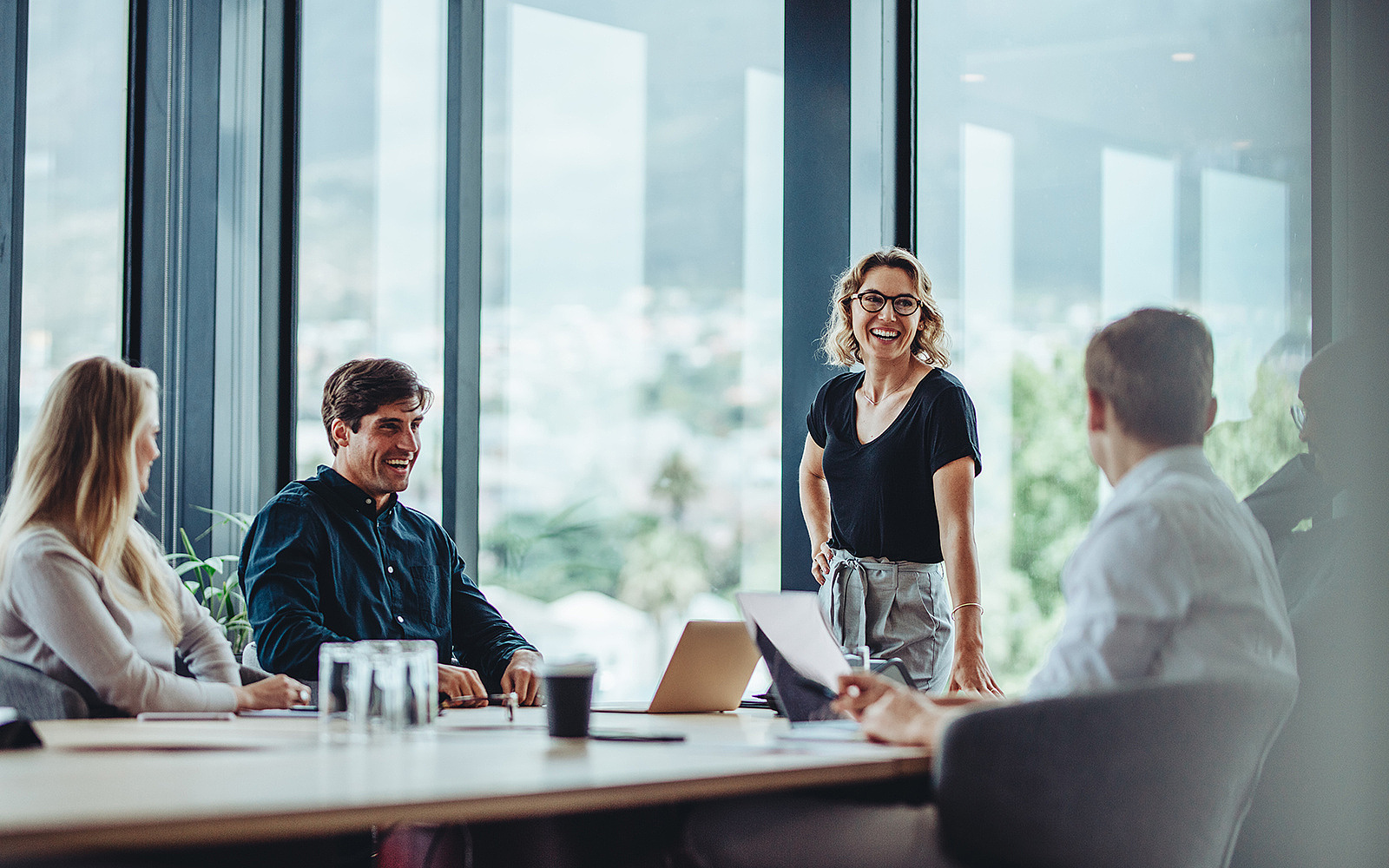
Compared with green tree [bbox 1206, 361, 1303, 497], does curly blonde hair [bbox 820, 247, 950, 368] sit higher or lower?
higher

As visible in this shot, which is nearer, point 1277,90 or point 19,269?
point 1277,90

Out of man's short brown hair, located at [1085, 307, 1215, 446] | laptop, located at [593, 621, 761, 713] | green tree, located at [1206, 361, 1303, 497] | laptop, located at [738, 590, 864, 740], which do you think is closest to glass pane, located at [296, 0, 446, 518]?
laptop, located at [593, 621, 761, 713]

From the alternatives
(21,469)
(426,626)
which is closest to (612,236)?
(426,626)

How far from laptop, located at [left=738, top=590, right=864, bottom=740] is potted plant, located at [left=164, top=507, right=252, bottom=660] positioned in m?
2.36

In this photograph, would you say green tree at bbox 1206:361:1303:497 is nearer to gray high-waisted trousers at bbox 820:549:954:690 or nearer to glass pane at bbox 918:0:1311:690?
glass pane at bbox 918:0:1311:690

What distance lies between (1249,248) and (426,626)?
6.90 ft

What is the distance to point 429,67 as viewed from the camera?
474 cm

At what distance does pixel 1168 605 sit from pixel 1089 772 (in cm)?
23

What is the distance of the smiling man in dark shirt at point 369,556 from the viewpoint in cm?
252

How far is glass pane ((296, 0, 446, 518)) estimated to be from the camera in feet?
15.3

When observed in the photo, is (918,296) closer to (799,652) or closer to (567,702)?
(799,652)

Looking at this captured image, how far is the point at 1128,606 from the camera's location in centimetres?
150

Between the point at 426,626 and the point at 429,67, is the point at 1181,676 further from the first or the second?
the point at 429,67

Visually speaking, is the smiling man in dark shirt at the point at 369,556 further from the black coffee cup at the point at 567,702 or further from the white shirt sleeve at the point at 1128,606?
the white shirt sleeve at the point at 1128,606
